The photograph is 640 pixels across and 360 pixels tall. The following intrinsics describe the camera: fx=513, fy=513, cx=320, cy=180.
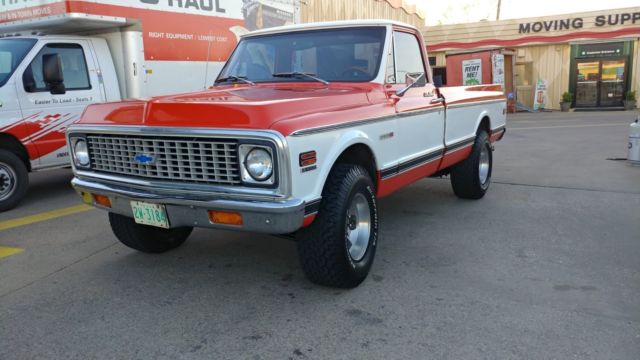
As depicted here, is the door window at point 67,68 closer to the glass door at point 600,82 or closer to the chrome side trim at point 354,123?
the chrome side trim at point 354,123

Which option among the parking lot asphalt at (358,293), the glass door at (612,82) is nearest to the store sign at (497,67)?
the glass door at (612,82)

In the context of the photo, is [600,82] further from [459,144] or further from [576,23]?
[459,144]

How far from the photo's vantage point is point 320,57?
4.38 meters

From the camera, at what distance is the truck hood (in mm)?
2957

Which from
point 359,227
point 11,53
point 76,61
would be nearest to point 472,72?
point 76,61

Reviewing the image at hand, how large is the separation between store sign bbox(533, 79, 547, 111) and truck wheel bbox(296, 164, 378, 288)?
21211 mm

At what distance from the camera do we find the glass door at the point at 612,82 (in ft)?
71.4

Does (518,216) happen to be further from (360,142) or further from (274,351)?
(274,351)

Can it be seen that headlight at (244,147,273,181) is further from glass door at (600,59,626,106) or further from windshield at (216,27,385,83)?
glass door at (600,59,626,106)

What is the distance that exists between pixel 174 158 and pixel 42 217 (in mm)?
3469

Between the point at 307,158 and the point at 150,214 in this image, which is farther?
the point at 150,214

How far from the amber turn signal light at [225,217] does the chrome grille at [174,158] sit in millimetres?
176

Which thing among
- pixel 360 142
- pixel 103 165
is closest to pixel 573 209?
pixel 360 142

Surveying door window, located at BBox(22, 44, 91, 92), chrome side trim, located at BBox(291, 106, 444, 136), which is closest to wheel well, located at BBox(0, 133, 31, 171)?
door window, located at BBox(22, 44, 91, 92)
